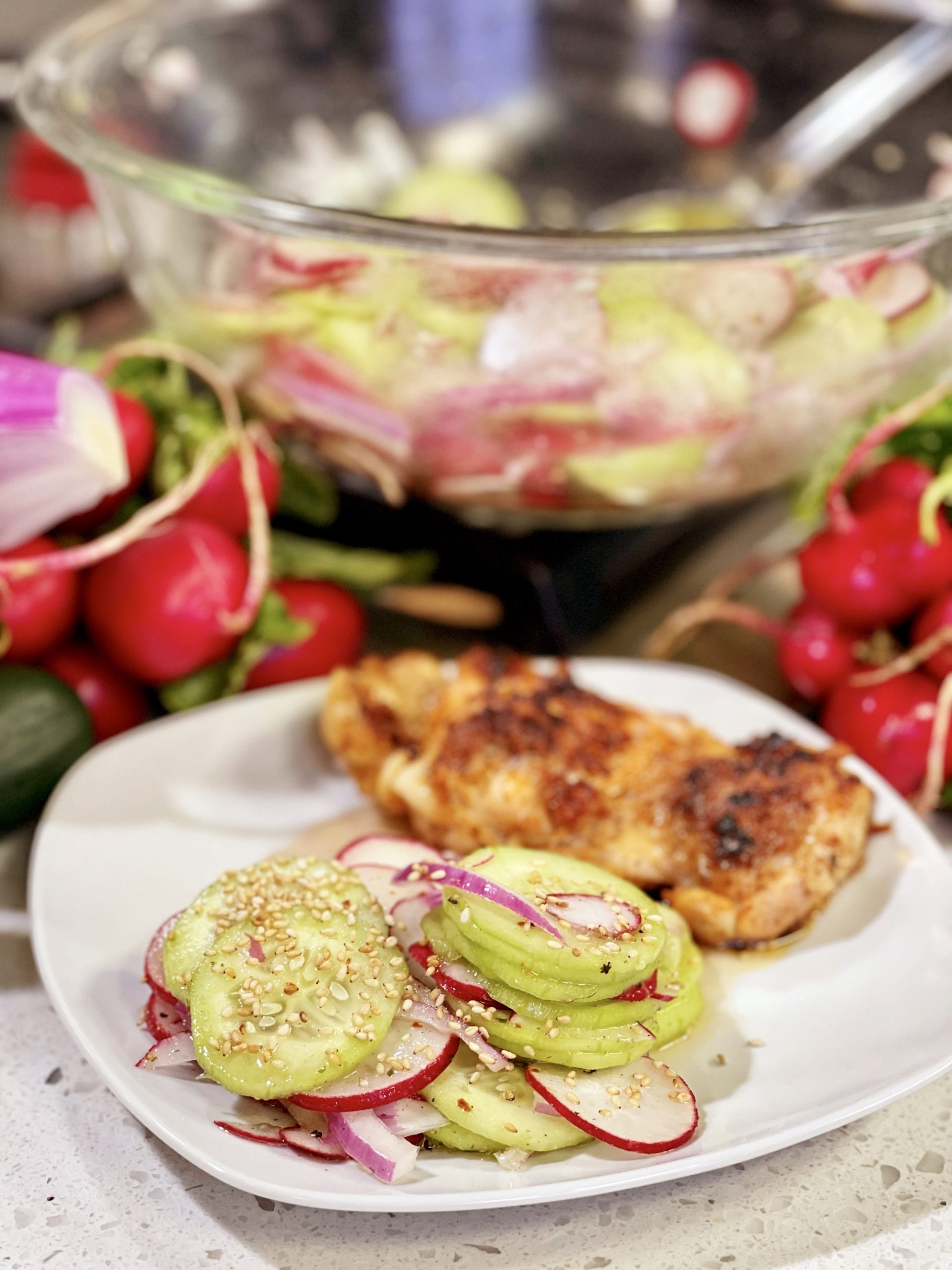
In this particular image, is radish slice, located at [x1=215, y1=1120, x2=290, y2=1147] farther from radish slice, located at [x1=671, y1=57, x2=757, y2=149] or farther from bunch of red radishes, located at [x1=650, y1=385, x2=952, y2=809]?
radish slice, located at [x1=671, y1=57, x2=757, y2=149]

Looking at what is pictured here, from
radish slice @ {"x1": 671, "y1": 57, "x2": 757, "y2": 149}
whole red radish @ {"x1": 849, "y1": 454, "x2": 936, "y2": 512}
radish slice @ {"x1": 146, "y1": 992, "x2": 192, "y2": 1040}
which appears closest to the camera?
radish slice @ {"x1": 146, "y1": 992, "x2": 192, "y2": 1040}

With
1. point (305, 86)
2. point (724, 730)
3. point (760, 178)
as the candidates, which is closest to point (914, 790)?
point (724, 730)

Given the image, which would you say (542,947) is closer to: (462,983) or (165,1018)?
(462,983)

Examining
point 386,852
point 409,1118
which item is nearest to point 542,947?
point 409,1118

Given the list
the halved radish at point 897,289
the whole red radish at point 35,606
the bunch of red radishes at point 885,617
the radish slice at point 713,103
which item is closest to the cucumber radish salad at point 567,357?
the halved radish at point 897,289

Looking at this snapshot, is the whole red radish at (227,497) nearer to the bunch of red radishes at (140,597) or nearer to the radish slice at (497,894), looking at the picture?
the bunch of red radishes at (140,597)

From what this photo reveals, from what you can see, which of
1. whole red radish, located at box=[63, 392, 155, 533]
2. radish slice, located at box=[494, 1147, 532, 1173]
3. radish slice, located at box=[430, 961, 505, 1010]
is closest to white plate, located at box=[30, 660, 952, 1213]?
radish slice, located at box=[494, 1147, 532, 1173]
